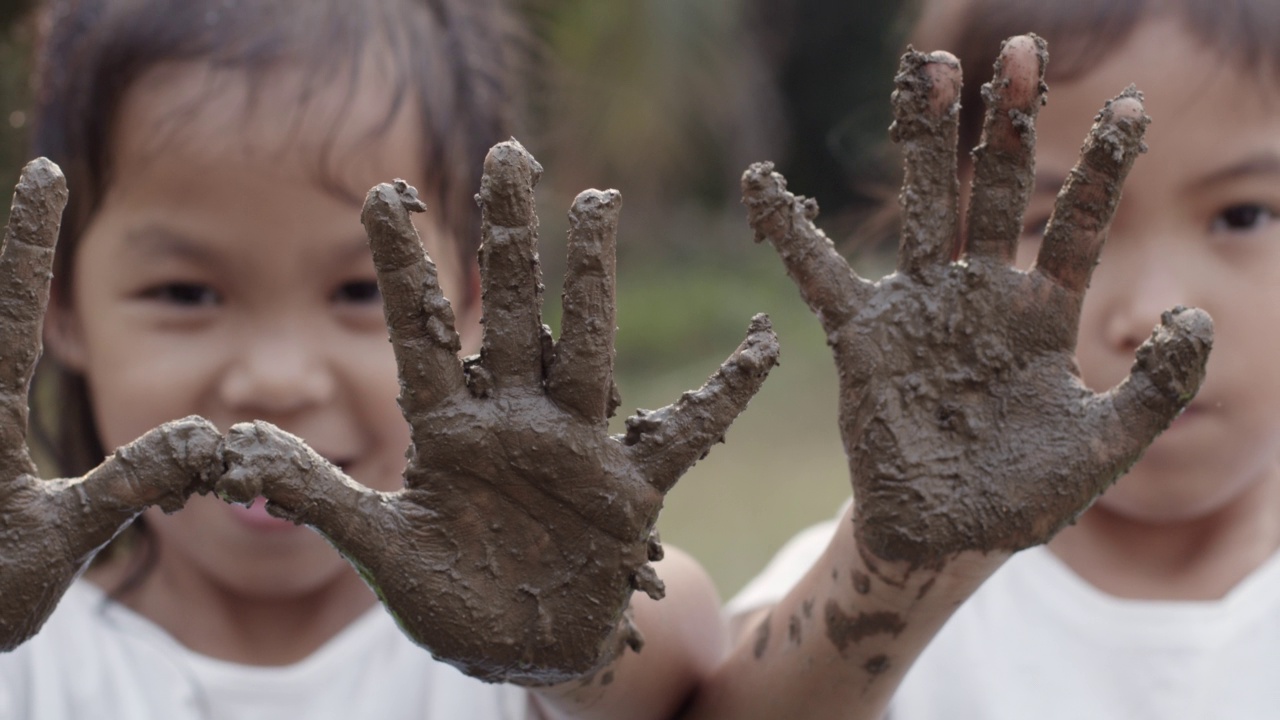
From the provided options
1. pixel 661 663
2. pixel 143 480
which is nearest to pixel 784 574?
pixel 661 663

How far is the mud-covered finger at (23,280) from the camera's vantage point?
103 cm

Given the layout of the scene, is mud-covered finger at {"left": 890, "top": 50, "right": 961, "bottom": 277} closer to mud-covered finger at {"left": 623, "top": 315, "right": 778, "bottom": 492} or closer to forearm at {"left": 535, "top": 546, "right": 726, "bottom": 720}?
mud-covered finger at {"left": 623, "top": 315, "right": 778, "bottom": 492}

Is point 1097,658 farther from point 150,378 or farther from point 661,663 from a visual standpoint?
point 150,378

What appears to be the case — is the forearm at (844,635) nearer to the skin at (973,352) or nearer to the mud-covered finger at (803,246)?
the skin at (973,352)

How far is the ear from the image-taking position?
1909mm

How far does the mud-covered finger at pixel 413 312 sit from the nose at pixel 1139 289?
98 cm

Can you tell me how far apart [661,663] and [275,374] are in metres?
0.66

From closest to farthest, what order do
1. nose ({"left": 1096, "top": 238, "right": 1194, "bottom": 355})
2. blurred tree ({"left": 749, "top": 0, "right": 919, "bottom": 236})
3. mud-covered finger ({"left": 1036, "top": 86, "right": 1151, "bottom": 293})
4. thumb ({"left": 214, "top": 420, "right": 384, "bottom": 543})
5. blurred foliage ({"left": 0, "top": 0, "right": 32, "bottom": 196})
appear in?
thumb ({"left": 214, "top": 420, "right": 384, "bottom": 543}), mud-covered finger ({"left": 1036, "top": 86, "right": 1151, "bottom": 293}), nose ({"left": 1096, "top": 238, "right": 1194, "bottom": 355}), blurred foliage ({"left": 0, "top": 0, "right": 32, "bottom": 196}), blurred tree ({"left": 749, "top": 0, "right": 919, "bottom": 236})

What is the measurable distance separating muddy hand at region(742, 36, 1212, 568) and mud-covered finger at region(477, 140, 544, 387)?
0.71 feet

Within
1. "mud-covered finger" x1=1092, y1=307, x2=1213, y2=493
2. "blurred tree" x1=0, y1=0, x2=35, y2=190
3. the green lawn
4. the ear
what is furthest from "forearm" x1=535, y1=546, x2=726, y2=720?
the green lawn

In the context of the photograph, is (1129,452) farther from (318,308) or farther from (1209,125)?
(318,308)

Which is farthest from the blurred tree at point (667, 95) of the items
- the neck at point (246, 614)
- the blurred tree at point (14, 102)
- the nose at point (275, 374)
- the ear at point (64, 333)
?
the nose at point (275, 374)

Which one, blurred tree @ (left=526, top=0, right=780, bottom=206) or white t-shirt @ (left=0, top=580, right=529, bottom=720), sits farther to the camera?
blurred tree @ (left=526, top=0, right=780, bottom=206)

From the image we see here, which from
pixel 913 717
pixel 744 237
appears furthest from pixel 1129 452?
pixel 744 237
